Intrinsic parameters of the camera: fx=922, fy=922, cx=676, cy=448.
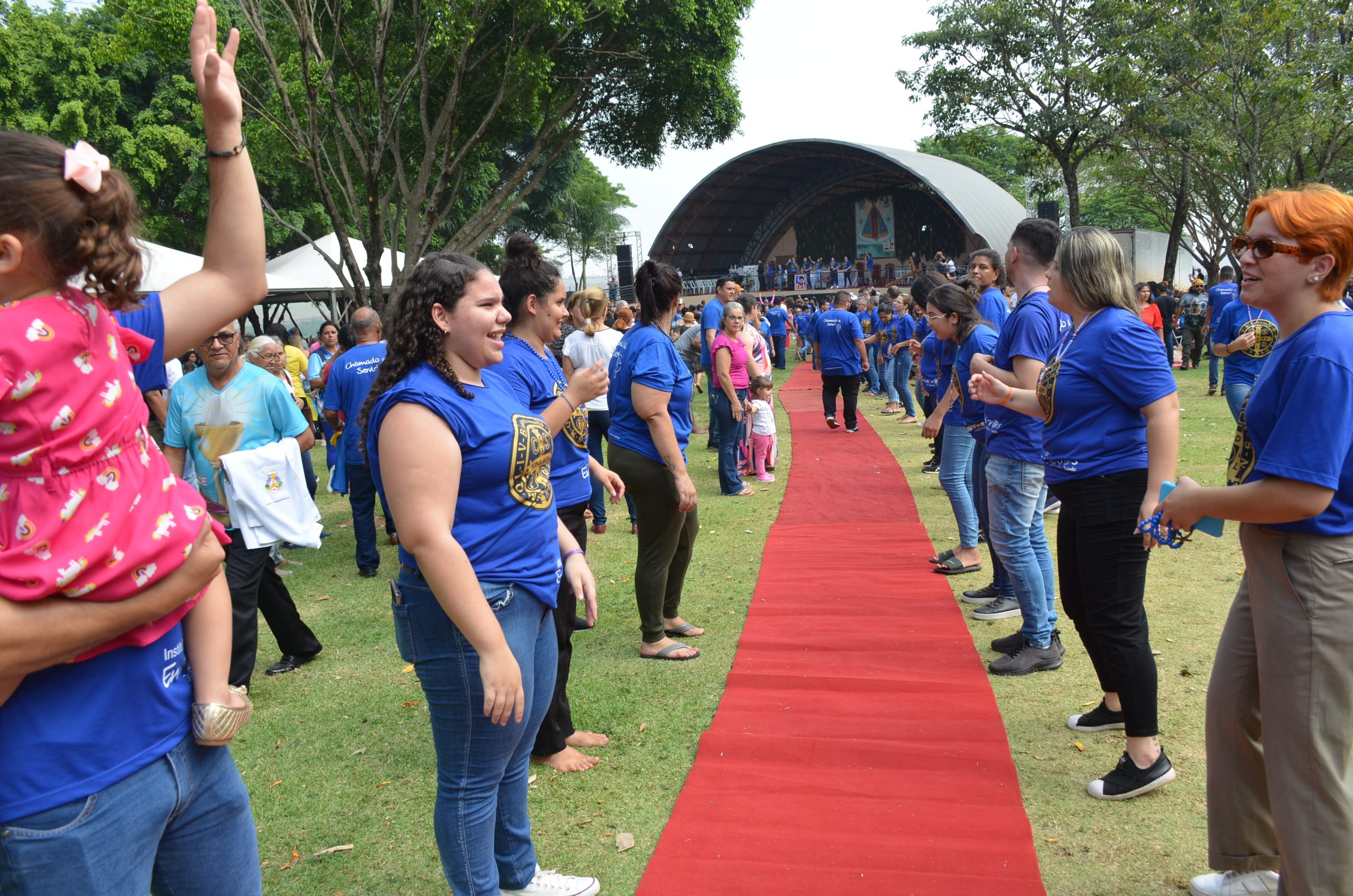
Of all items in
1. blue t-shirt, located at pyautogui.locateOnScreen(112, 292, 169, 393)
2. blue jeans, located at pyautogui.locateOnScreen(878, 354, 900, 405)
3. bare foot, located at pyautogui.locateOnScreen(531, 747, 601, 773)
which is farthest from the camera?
blue jeans, located at pyautogui.locateOnScreen(878, 354, 900, 405)

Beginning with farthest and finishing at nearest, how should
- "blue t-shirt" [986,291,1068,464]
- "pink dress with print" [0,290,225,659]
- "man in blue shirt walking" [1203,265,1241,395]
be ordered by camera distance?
"man in blue shirt walking" [1203,265,1241,395]
"blue t-shirt" [986,291,1068,464]
"pink dress with print" [0,290,225,659]

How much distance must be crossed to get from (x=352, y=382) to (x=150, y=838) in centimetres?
526

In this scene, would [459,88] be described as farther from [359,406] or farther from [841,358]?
[359,406]

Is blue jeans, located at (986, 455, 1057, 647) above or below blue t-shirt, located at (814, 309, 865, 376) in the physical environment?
below

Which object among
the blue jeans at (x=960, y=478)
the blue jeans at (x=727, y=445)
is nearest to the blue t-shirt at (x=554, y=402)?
the blue jeans at (x=960, y=478)

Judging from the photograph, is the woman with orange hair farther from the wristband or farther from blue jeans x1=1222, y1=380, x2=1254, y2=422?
blue jeans x1=1222, y1=380, x2=1254, y2=422

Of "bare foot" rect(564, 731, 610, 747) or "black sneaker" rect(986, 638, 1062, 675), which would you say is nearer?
"bare foot" rect(564, 731, 610, 747)

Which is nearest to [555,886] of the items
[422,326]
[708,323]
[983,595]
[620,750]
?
[620,750]

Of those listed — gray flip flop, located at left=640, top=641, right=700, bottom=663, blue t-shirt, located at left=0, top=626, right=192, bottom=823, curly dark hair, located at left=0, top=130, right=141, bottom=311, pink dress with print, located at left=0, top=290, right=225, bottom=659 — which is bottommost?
gray flip flop, located at left=640, top=641, right=700, bottom=663

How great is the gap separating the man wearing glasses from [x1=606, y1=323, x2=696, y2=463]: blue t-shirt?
169cm

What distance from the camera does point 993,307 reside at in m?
5.88

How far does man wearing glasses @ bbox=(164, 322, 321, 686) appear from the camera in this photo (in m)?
4.40

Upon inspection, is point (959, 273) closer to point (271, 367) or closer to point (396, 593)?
point (271, 367)

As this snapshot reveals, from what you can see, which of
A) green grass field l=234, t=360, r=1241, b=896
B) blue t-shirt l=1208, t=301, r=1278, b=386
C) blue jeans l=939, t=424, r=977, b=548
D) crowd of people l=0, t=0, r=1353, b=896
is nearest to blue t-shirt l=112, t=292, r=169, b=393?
crowd of people l=0, t=0, r=1353, b=896
